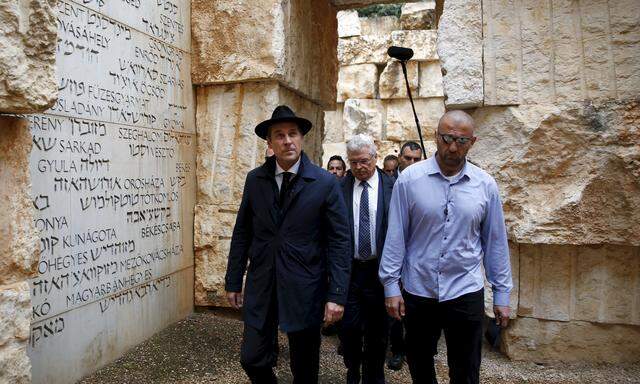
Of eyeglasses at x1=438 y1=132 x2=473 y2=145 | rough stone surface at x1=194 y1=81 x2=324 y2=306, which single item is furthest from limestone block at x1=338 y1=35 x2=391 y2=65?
eyeglasses at x1=438 y1=132 x2=473 y2=145

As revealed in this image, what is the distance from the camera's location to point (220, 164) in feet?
16.1

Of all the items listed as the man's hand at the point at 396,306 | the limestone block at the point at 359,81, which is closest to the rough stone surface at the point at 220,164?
the man's hand at the point at 396,306

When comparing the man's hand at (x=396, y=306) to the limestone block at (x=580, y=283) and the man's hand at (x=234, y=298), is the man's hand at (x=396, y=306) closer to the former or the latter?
the man's hand at (x=234, y=298)

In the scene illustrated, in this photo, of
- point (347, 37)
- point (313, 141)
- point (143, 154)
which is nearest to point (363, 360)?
point (143, 154)

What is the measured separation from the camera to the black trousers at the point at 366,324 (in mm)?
3459

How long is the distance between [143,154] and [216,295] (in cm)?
151

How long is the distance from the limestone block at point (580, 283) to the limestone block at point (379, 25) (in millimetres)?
7626

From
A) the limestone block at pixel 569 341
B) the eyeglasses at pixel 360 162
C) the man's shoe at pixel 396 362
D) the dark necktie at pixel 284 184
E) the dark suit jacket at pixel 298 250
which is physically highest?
the eyeglasses at pixel 360 162

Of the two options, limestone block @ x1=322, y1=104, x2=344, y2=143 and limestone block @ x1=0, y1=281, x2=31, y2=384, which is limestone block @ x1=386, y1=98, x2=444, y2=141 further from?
limestone block @ x1=0, y1=281, x2=31, y2=384

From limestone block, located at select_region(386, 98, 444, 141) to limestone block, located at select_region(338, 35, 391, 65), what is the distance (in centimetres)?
94

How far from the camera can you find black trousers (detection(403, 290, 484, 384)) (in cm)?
277

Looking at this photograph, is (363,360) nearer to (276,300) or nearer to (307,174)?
(276,300)

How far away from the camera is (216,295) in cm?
490

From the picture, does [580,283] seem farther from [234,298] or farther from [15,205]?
[15,205]
